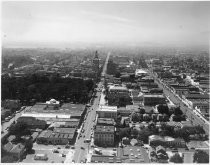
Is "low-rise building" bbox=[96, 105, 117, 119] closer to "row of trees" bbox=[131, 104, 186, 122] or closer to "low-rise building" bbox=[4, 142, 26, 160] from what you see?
"row of trees" bbox=[131, 104, 186, 122]

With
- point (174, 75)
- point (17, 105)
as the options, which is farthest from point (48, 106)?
point (174, 75)

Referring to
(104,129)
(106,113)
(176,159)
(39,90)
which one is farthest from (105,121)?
(39,90)

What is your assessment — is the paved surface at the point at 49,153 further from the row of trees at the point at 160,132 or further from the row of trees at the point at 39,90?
the row of trees at the point at 39,90

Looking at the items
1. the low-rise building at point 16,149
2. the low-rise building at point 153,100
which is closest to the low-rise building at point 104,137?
the low-rise building at point 16,149

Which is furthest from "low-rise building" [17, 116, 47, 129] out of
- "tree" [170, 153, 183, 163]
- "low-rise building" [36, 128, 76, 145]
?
"tree" [170, 153, 183, 163]

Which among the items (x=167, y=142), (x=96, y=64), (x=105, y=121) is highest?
(x=96, y=64)

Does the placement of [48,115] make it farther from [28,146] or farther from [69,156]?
[69,156]

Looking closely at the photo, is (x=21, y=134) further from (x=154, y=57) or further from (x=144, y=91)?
(x=154, y=57)
